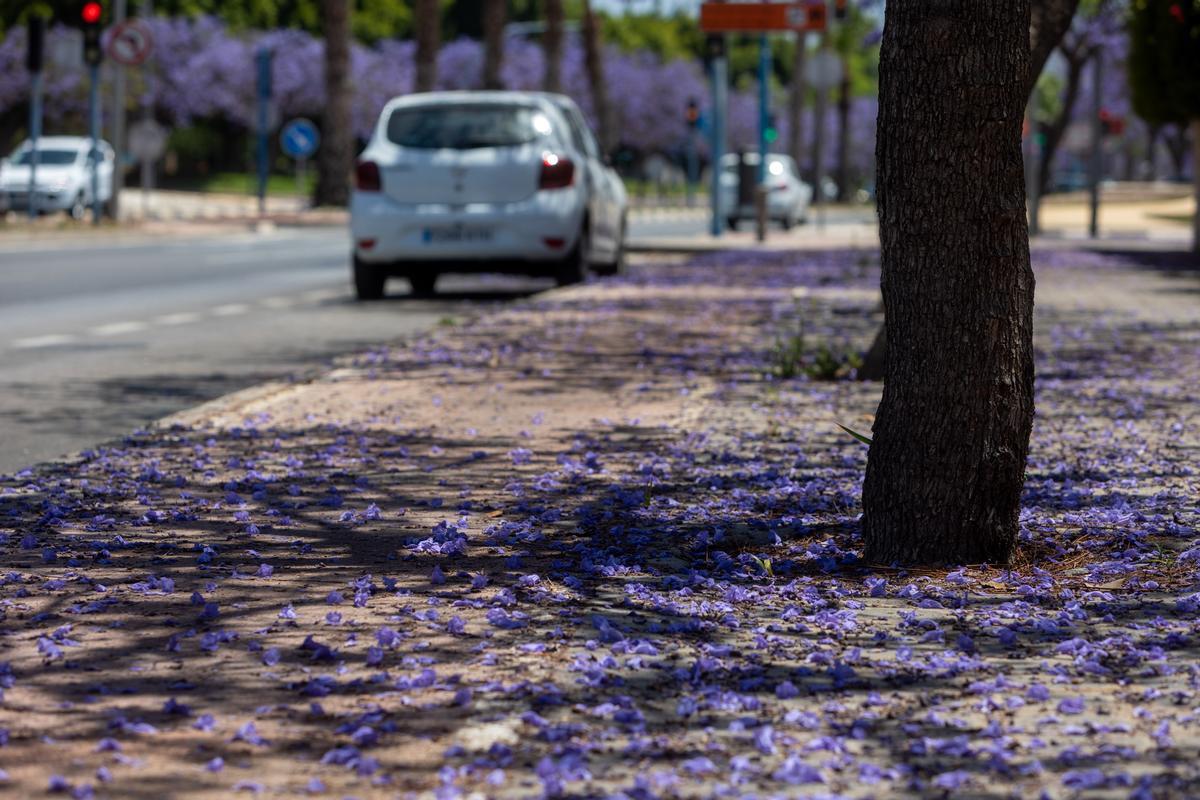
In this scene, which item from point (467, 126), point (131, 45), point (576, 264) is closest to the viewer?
point (467, 126)

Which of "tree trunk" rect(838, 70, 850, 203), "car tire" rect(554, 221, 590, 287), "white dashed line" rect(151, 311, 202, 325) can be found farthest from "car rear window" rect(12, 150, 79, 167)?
"tree trunk" rect(838, 70, 850, 203)

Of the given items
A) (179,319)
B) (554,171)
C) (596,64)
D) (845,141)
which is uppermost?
(596,64)

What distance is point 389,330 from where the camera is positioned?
52.3 ft

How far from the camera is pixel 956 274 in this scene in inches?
232

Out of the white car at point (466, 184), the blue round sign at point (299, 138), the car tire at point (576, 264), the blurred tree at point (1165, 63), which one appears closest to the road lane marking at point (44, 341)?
the white car at point (466, 184)

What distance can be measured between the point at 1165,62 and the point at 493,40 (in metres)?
23.3

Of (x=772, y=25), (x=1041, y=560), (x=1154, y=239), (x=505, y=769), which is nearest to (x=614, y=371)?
(x=1041, y=560)

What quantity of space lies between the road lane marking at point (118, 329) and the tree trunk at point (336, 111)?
29.9 meters

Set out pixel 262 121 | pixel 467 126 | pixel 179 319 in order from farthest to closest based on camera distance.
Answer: pixel 262 121, pixel 467 126, pixel 179 319

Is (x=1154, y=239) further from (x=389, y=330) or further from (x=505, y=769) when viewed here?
(x=505, y=769)

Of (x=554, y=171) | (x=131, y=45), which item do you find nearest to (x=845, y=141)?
(x=131, y=45)

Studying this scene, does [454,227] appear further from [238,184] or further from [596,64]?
[238,184]

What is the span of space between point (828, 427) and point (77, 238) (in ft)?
85.0

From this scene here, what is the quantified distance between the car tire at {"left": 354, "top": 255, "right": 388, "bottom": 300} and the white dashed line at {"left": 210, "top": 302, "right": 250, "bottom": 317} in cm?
109
